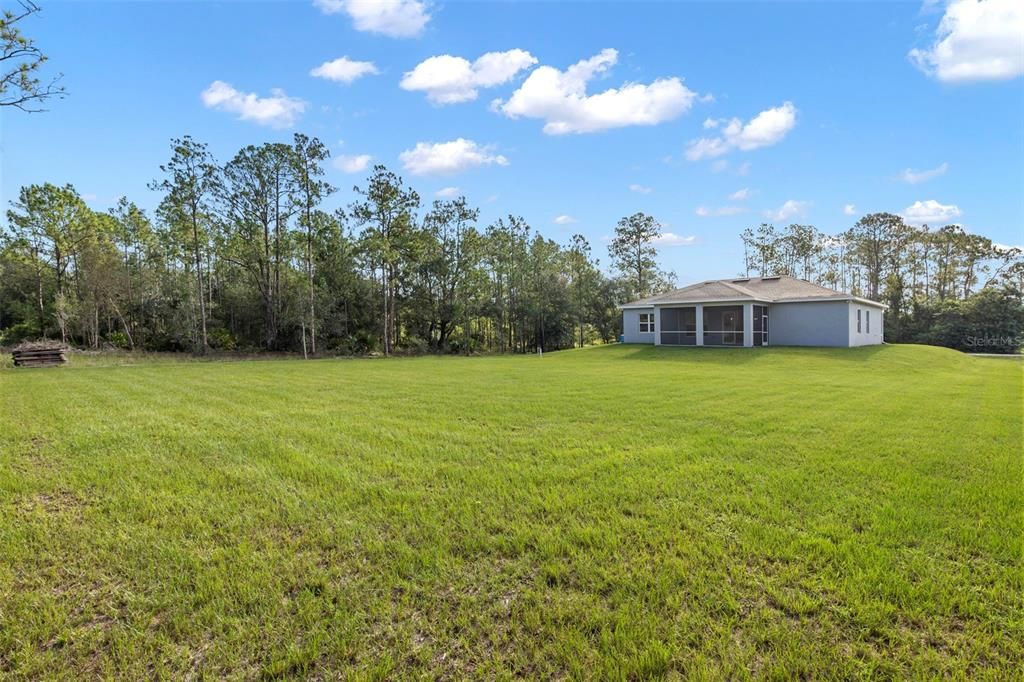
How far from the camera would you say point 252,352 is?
23953 mm

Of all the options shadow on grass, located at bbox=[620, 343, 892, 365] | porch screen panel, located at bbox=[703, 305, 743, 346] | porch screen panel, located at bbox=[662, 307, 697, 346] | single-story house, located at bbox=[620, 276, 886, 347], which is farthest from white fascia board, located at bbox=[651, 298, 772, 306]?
shadow on grass, located at bbox=[620, 343, 892, 365]

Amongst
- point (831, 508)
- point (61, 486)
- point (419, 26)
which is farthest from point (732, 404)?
point (419, 26)

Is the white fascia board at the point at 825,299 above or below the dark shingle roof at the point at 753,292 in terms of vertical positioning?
below

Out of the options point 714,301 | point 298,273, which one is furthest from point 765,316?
point 298,273

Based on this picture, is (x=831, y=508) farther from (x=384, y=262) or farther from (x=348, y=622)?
(x=384, y=262)

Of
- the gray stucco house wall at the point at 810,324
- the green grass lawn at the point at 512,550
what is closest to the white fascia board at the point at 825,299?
the gray stucco house wall at the point at 810,324

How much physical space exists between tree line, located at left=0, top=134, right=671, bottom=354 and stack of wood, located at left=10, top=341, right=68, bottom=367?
6.92 metres

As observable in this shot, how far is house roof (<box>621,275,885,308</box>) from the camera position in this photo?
21.2 metres

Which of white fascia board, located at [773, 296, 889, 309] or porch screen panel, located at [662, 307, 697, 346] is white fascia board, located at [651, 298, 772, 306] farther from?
porch screen panel, located at [662, 307, 697, 346]

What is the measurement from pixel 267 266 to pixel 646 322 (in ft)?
68.7

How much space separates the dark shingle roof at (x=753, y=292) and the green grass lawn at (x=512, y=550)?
17.1 m

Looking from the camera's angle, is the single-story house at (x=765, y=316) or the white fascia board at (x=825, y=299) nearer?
the white fascia board at (x=825, y=299)

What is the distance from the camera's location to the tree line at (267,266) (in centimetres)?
2302

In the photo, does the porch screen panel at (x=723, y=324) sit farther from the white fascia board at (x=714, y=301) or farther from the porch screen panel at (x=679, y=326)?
the white fascia board at (x=714, y=301)
